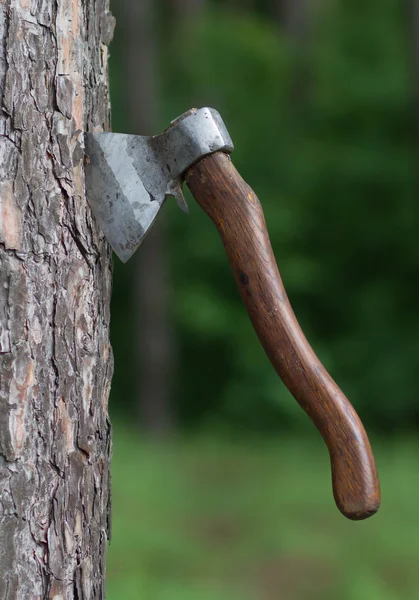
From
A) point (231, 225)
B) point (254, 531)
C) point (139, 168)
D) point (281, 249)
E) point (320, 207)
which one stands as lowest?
point (254, 531)

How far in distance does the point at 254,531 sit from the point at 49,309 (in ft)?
12.4

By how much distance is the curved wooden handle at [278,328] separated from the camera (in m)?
1.18

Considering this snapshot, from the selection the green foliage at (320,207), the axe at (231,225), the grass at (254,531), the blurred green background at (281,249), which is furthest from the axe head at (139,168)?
the green foliage at (320,207)

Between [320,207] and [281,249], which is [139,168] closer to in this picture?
[281,249]

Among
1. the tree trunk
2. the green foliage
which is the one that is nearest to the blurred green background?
the green foliage

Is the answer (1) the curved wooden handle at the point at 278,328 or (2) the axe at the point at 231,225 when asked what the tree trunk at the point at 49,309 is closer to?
(2) the axe at the point at 231,225

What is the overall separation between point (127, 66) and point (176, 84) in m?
1.16

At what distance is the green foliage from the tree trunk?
6301mm

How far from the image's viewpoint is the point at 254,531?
15.1ft

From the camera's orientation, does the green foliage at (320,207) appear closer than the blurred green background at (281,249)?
No

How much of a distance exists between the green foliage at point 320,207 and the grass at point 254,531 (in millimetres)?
1279

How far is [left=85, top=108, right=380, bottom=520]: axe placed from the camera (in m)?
1.19

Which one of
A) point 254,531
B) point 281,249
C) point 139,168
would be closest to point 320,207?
point 281,249

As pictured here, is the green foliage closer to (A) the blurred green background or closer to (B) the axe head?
(A) the blurred green background
